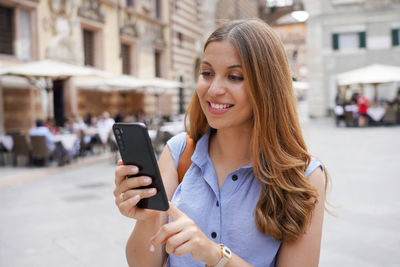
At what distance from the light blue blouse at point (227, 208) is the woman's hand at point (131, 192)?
22 centimetres

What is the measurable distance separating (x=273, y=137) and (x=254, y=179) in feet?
0.60

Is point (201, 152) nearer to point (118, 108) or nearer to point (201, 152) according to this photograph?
point (201, 152)

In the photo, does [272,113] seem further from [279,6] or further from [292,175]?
[279,6]

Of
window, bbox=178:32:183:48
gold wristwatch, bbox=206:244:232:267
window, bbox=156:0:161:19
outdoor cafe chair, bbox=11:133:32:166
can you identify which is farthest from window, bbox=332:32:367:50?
gold wristwatch, bbox=206:244:232:267

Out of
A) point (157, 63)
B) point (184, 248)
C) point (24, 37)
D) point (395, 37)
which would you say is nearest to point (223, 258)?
point (184, 248)

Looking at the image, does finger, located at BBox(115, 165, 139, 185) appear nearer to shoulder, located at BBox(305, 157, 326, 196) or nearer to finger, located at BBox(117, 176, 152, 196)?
finger, located at BBox(117, 176, 152, 196)

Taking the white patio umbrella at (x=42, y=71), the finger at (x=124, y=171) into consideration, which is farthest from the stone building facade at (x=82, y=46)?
the finger at (x=124, y=171)

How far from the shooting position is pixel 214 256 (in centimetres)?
128

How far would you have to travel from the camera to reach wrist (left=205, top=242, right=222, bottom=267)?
4.17 ft

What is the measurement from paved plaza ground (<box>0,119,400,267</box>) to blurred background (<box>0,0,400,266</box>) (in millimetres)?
21

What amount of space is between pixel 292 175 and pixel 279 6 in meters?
39.9

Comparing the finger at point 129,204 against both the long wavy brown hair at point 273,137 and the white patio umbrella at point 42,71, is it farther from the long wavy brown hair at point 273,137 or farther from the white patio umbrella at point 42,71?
the white patio umbrella at point 42,71

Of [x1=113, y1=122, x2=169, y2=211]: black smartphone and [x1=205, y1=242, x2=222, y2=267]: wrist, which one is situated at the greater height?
[x1=113, y1=122, x2=169, y2=211]: black smartphone

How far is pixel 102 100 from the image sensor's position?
16.9 meters
